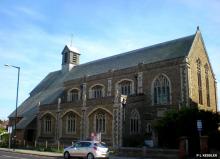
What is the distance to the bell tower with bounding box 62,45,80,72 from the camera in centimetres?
5612

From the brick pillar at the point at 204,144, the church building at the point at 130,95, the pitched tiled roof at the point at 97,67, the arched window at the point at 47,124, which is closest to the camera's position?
the brick pillar at the point at 204,144

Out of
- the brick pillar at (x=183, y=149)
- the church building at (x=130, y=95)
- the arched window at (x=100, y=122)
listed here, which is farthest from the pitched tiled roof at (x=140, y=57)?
the brick pillar at (x=183, y=149)

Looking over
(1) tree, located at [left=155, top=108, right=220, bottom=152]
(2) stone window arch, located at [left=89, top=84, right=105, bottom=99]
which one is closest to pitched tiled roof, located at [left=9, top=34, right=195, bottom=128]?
(2) stone window arch, located at [left=89, top=84, right=105, bottom=99]

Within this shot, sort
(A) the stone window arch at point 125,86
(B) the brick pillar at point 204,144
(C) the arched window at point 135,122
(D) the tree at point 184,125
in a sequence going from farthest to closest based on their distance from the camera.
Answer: (A) the stone window arch at point 125,86 → (C) the arched window at point 135,122 → (D) the tree at point 184,125 → (B) the brick pillar at point 204,144

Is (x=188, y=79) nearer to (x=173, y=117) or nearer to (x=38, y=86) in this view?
(x=173, y=117)

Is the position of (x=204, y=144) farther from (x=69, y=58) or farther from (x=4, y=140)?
(x=69, y=58)

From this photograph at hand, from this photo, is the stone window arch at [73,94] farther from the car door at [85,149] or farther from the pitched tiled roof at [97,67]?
the car door at [85,149]

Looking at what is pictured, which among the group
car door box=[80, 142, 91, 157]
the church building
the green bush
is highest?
the church building

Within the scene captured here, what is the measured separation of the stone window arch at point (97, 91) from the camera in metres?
42.4

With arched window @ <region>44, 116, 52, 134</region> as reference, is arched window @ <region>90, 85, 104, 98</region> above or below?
above

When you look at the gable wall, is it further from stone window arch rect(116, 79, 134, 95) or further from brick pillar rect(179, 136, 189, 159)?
brick pillar rect(179, 136, 189, 159)

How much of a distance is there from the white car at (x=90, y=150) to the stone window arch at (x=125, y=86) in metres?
16.2

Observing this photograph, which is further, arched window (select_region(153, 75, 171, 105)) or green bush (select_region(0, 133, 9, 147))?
green bush (select_region(0, 133, 9, 147))

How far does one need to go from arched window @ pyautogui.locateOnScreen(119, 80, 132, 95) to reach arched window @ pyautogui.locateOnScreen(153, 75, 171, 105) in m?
4.16
